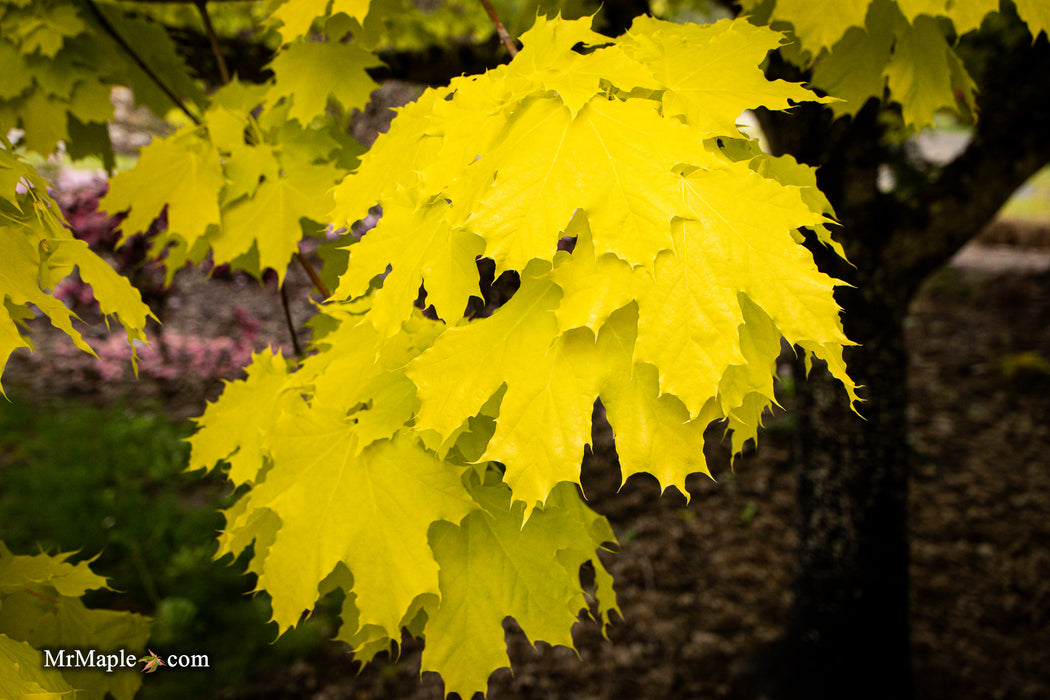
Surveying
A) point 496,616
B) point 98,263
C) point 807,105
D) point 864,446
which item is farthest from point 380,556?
point 864,446

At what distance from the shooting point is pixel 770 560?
13.1ft

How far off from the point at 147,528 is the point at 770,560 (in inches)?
149

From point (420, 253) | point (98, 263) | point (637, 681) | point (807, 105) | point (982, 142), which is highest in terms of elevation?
point (807, 105)

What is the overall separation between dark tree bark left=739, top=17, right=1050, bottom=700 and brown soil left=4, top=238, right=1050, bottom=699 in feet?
1.24

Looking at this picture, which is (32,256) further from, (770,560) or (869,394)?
(770,560)

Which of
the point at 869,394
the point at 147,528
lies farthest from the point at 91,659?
the point at 147,528

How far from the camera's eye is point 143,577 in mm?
3641

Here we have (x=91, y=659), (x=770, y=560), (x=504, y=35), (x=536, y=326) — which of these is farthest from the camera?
(x=770, y=560)

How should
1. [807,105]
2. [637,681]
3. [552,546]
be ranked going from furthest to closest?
[637,681] < [807,105] < [552,546]

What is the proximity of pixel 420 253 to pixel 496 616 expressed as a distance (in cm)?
63

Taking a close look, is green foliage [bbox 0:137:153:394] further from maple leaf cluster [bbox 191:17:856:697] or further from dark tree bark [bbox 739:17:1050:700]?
dark tree bark [bbox 739:17:1050:700]

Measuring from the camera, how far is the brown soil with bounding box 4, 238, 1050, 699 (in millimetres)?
3209

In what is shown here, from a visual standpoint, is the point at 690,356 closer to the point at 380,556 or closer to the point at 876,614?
the point at 380,556

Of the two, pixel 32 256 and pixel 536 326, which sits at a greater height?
pixel 32 256
